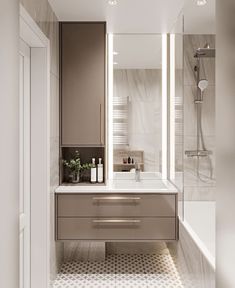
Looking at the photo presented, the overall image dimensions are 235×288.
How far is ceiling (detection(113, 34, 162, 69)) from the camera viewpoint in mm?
4102

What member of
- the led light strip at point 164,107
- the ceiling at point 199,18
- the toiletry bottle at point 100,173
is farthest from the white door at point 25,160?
the led light strip at point 164,107

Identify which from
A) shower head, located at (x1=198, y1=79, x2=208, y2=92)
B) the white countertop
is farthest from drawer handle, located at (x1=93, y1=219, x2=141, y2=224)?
shower head, located at (x1=198, y1=79, x2=208, y2=92)

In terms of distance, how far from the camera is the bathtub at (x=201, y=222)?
2.75 metres

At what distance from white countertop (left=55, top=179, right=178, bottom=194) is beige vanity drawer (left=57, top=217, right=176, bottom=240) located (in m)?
0.25

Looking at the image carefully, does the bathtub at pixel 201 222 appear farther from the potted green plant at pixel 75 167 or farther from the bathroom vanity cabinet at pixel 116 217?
the potted green plant at pixel 75 167

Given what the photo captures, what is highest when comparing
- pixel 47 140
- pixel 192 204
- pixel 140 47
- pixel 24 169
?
pixel 140 47

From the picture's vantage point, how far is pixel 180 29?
3574 millimetres

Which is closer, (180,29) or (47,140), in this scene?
(47,140)

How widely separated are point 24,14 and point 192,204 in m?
2.15

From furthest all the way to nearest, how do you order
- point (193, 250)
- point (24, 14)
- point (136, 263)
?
point (136, 263) < point (193, 250) < point (24, 14)

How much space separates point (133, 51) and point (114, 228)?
5.93ft
